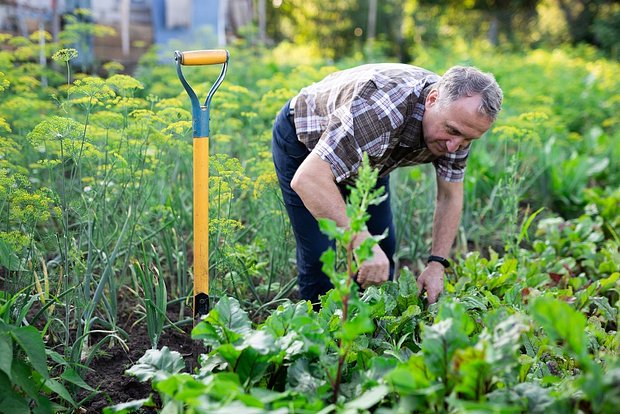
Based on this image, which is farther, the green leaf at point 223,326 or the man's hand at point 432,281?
the man's hand at point 432,281

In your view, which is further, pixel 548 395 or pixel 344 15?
pixel 344 15

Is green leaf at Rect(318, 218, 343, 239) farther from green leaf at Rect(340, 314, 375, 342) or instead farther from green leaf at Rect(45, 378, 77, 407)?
green leaf at Rect(45, 378, 77, 407)

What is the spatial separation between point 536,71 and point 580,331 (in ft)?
30.5

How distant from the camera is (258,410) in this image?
1.44 metres

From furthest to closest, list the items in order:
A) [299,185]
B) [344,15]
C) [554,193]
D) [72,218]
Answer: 1. [344,15]
2. [554,193]
3. [72,218]
4. [299,185]

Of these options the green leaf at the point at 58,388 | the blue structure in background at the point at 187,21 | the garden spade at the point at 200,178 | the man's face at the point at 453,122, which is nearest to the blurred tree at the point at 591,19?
the blue structure in background at the point at 187,21

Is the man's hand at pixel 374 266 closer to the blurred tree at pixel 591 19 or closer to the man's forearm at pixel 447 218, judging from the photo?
the man's forearm at pixel 447 218

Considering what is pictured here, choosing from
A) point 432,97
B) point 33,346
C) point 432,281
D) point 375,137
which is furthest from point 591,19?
point 33,346

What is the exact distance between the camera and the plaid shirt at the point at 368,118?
2285mm

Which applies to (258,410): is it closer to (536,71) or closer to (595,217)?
(595,217)

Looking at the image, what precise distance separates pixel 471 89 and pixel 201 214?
96 cm

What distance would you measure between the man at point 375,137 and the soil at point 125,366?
585mm

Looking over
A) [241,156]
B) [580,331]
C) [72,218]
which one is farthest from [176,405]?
[241,156]

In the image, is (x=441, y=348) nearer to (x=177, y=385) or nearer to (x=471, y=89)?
(x=177, y=385)
